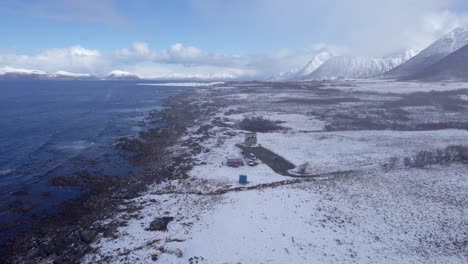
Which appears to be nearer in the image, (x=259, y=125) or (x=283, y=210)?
(x=283, y=210)

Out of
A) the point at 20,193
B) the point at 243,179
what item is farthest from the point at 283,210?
the point at 20,193

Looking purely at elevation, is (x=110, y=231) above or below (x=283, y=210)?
below

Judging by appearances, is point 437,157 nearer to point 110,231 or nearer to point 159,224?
point 159,224

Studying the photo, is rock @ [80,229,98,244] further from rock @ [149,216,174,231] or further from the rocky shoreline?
rock @ [149,216,174,231]

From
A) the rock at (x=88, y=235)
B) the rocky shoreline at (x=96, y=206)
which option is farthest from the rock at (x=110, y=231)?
the rock at (x=88, y=235)

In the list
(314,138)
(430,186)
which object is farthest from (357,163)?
(314,138)

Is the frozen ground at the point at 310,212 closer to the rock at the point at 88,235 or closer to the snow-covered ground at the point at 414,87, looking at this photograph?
the rock at the point at 88,235

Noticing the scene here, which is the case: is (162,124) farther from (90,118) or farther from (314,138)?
(314,138)
